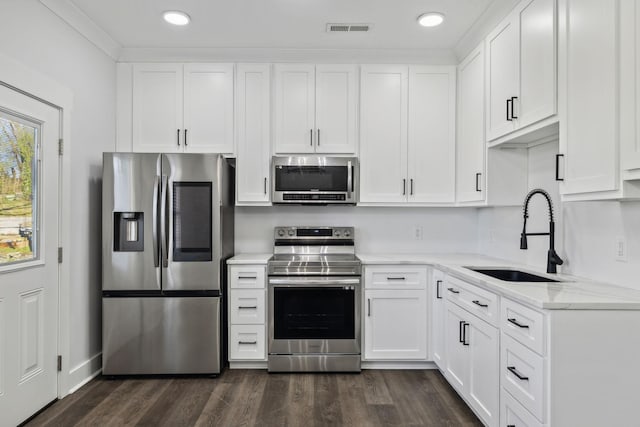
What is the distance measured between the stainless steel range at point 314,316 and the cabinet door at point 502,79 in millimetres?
1449

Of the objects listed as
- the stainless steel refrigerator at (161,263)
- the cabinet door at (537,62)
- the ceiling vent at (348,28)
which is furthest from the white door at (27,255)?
the cabinet door at (537,62)

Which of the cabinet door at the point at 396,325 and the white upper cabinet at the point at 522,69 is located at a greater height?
the white upper cabinet at the point at 522,69

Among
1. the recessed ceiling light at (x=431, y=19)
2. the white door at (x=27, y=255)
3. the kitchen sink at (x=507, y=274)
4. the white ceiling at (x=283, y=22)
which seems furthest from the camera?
the recessed ceiling light at (x=431, y=19)

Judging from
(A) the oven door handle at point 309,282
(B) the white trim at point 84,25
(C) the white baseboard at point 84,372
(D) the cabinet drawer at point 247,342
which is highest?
(B) the white trim at point 84,25

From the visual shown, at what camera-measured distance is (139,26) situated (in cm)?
283

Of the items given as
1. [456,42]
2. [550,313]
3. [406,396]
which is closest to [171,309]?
[406,396]

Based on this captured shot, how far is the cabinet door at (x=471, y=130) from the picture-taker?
9.12ft

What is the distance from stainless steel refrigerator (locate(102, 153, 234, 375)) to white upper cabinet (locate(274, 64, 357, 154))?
72 cm

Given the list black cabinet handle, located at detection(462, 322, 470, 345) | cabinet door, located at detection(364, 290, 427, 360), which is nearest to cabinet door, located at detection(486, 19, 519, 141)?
black cabinet handle, located at detection(462, 322, 470, 345)

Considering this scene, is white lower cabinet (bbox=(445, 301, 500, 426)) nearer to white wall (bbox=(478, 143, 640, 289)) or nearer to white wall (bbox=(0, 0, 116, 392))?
white wall (bbox=(478, 143, 640, 289))

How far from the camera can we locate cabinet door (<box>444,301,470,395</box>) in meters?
2.33

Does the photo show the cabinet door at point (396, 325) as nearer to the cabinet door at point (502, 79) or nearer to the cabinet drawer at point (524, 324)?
the cabinet drawer at point (524, 324)

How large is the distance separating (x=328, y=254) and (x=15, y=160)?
2.36 meters

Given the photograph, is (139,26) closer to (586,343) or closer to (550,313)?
(550,313)
